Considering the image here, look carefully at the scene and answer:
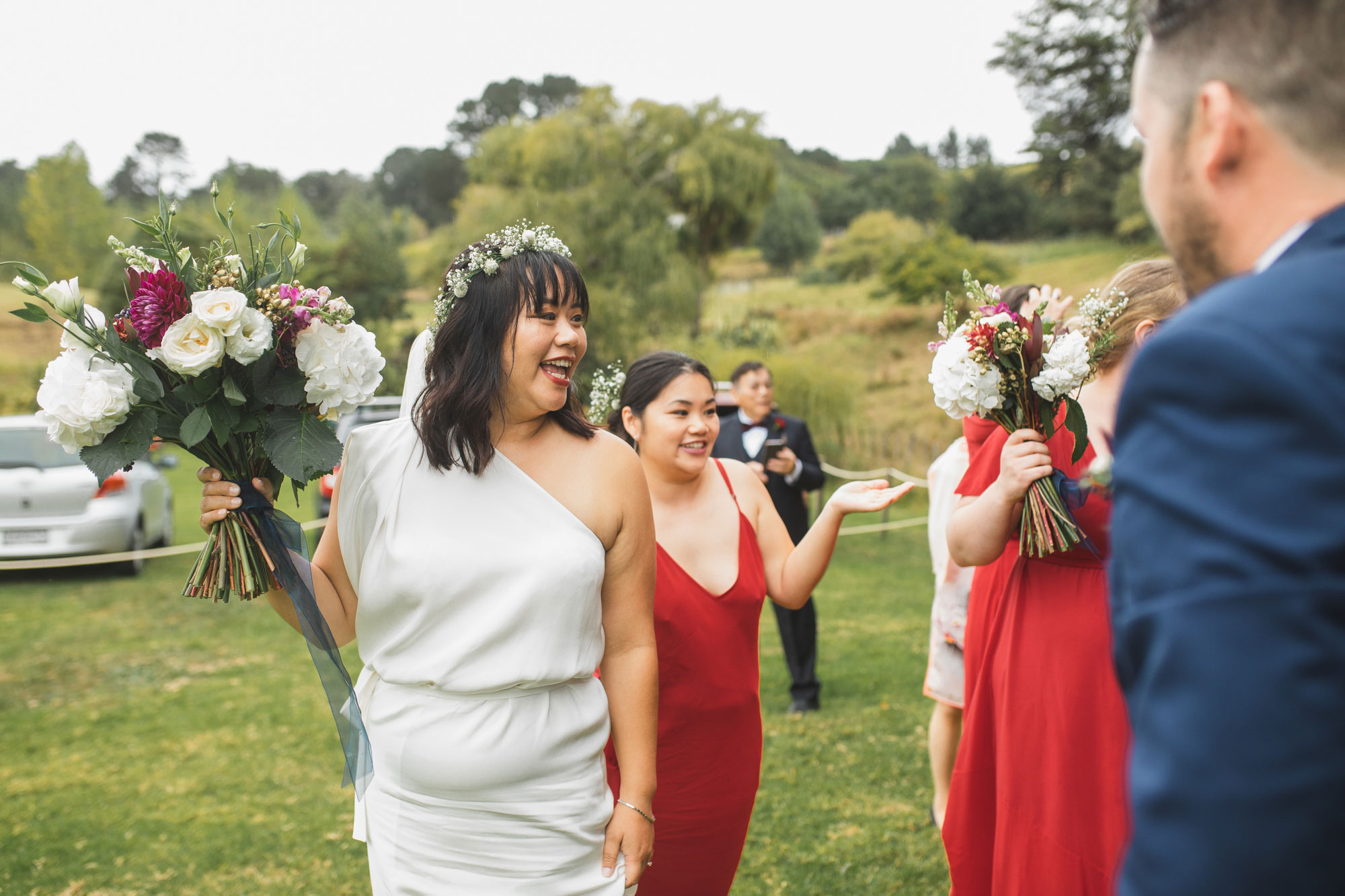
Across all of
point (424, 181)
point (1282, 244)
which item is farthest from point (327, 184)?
point (1282, 244)

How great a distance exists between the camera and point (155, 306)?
2279mm

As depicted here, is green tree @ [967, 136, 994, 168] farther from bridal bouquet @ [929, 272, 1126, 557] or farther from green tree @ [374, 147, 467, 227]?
bridal bouquet @ [929, 272, 1126, 557]

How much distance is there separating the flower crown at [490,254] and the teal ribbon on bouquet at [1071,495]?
1.58 m

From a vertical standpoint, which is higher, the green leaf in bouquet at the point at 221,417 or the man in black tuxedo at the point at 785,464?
the green leaf in bouquet at the point at 221,417

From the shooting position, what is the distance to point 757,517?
371 cm

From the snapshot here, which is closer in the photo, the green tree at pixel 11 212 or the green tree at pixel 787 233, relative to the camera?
the green tree at pixel 11 212

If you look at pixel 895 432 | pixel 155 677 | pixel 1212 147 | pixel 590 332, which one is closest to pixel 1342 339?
pixel 1212 147

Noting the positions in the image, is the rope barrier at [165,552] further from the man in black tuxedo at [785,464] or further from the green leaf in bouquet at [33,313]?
the green leaf in bouquet at [33,313]

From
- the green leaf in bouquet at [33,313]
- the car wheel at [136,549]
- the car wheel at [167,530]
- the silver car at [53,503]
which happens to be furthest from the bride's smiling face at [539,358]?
the car wheel at [167,530]

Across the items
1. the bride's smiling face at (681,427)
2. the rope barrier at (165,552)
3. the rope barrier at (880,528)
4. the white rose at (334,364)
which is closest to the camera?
the white rose at (334,364)

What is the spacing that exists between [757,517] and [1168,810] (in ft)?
9.41

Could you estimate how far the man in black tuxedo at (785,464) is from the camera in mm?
6836

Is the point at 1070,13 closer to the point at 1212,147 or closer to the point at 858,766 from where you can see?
the point at 858,766

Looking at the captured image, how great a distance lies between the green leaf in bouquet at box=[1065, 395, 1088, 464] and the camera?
285 centimetres
